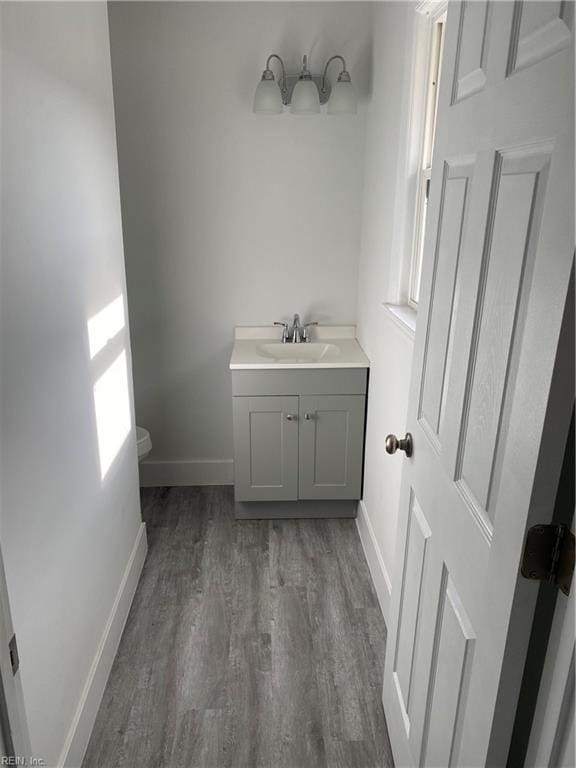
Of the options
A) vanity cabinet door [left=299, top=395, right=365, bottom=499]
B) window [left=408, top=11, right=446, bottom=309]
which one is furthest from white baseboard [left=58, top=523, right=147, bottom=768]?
window [left=408, top=11, right=446, bottom=309]

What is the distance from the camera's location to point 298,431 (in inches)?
112

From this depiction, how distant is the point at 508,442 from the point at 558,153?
405 millimetres

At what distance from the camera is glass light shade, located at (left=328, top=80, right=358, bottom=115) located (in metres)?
2.62

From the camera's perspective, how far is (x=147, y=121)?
2855 mm

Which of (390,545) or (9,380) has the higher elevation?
(9,380)

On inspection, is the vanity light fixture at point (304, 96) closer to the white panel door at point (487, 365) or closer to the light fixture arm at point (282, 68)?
the light fixture arm at point (282, 68)

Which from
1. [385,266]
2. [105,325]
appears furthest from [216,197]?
[105,325]

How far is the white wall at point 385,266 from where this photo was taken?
2168mm

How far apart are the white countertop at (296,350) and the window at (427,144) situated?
0.61 meters

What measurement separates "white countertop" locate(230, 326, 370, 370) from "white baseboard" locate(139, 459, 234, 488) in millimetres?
753

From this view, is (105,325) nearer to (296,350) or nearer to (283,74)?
(296,350)

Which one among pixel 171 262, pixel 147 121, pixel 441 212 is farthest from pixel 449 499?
pixel 147 121

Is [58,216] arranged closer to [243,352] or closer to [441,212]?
[441,212]

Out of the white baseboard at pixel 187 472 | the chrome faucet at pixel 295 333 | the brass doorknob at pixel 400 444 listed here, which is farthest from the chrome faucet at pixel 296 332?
the brass doorknob at pixel 400 444
